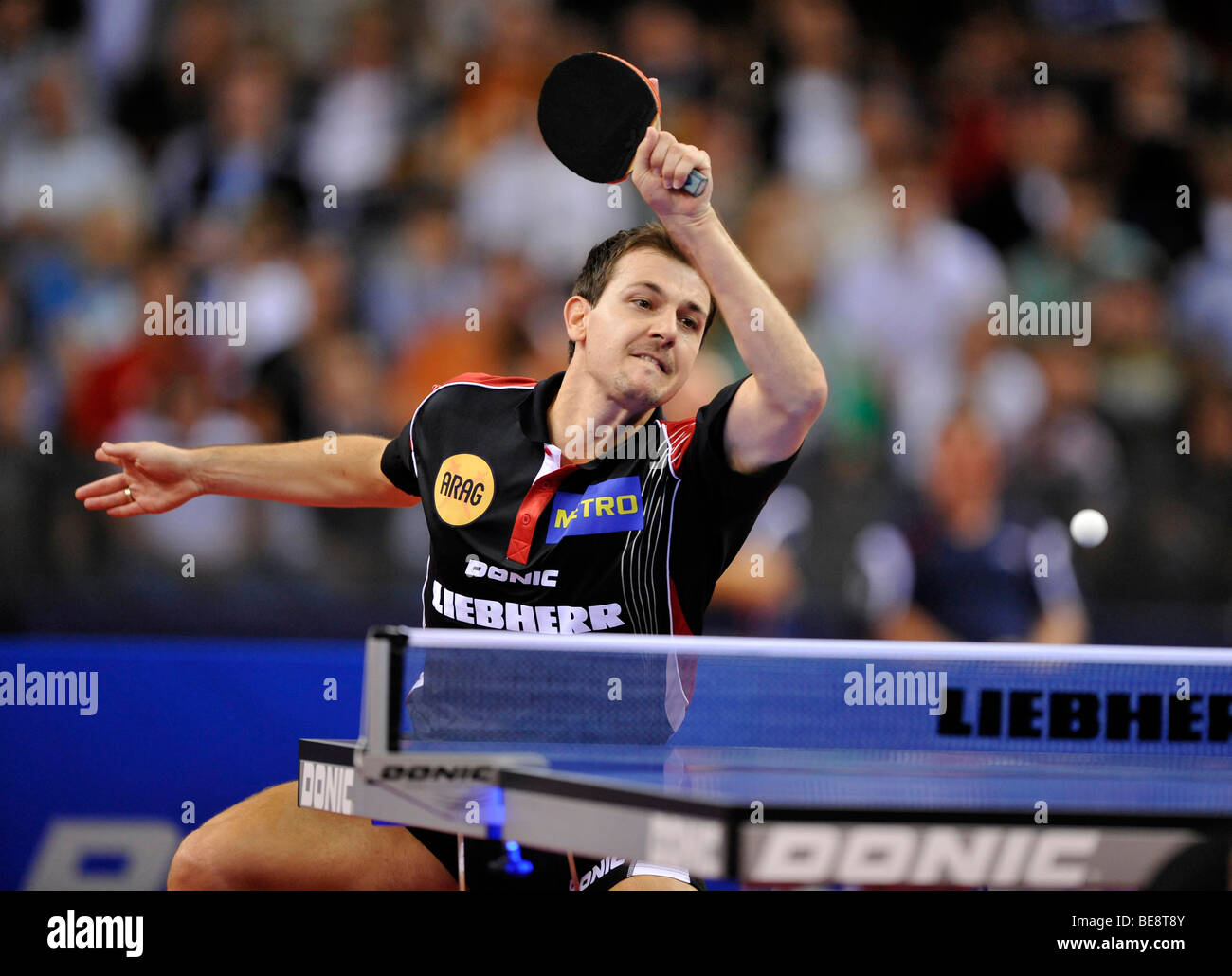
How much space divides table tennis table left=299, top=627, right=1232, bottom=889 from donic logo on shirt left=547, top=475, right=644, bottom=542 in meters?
0.38

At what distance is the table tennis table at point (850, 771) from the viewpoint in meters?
2.06

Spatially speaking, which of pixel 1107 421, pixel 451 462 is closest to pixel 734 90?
pixel 1107 421

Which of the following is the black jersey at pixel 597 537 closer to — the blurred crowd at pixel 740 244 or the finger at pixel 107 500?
the finger at pixel 107 500

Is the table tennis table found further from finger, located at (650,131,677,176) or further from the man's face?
finger, located at (650,131,677,176)

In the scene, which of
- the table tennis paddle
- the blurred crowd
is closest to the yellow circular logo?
the table tennis paddle

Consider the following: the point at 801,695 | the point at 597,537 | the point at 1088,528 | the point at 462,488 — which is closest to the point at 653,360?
the point at 597,537

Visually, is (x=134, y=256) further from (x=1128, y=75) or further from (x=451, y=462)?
(x=1128, y=75)

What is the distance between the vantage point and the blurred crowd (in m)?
5.51

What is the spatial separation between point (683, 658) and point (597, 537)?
0.35 meters

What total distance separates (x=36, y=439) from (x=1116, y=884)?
188 inches

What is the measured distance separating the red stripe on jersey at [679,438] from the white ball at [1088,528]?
315cm

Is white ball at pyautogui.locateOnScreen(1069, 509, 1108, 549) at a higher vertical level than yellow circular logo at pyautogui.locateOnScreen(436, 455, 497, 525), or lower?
lower

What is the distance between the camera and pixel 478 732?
9.49 ft

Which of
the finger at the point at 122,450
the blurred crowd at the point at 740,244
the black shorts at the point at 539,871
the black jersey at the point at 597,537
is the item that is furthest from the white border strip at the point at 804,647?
the blurred crowd at the point at 740,244
